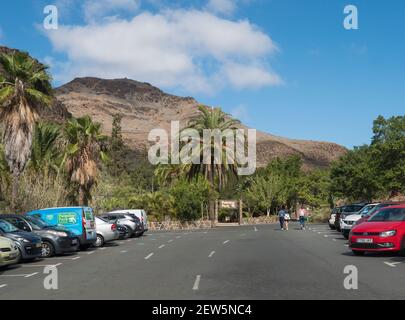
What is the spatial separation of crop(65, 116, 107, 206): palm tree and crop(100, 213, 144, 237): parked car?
6496mm

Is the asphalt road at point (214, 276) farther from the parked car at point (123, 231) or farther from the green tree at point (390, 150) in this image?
the green tree at point (390, 150)

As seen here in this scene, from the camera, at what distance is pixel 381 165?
44.5 meters

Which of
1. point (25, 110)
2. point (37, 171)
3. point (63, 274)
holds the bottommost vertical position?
point (63, 274)

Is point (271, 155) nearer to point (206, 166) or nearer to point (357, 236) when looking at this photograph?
point (206, 166)

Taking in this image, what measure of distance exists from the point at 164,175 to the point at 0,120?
37940 mm

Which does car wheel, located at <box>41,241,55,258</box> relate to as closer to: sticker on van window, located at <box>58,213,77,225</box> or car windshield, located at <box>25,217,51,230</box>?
car windshield, located at <box>25,217,51,230</box>

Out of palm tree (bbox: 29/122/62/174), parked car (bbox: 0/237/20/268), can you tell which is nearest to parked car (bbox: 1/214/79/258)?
parked car (bbox: 0/237/20/268)

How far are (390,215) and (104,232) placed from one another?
1354 centimetres

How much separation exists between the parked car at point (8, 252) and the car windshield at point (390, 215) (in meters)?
11.4

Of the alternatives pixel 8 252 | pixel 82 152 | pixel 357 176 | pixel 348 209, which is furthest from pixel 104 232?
pixel 357 176

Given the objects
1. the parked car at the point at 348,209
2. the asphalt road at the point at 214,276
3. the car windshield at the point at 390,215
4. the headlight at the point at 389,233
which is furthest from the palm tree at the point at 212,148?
the headlight at the point at 389,233

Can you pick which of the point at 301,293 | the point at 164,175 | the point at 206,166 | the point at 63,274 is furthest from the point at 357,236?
the point at 164,175

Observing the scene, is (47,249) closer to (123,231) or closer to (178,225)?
(123,231)
